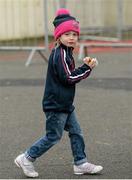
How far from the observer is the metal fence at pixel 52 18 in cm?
1566

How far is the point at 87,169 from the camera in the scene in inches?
231

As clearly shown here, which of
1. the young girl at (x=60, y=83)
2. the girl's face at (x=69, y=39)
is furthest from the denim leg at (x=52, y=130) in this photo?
the girl's face at (x=69, y=39)

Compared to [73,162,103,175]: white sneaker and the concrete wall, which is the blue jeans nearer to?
[73,162,103,175]: white sneaker

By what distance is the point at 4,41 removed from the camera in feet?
51.1

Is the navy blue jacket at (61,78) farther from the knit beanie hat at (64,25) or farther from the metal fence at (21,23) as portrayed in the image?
the metal fence at (21,23)

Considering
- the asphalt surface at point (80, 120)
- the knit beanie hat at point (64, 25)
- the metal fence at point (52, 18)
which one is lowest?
the metal fence at point (52, 18)

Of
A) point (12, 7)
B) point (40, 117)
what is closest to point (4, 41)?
point (12, 7)

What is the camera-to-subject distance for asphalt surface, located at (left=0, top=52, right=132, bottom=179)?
239 inches

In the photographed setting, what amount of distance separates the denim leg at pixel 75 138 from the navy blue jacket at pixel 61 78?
153 mm

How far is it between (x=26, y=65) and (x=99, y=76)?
2.13 meters

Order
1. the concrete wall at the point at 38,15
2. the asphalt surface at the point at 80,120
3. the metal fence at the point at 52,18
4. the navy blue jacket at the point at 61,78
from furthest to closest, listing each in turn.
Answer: the concrete wall at the point at 38,15, the metal fence at the point at 52,18, the asphalt surface at the point at 80,120, the navy blue jacket at the point at 61,78

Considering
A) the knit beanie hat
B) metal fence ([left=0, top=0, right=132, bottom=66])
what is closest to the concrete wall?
metal fence ([left=0, top=0, right=132, bottom=66])

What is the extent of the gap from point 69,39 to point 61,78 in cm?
35

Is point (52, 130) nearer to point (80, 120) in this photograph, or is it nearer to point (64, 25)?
point (64, 25)
